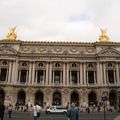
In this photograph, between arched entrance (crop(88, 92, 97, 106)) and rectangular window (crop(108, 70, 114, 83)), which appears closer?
arched entrance (crop(88, 92, 97, 106))

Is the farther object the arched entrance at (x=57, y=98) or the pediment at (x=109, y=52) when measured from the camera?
the pediment at (x=109, y=52)

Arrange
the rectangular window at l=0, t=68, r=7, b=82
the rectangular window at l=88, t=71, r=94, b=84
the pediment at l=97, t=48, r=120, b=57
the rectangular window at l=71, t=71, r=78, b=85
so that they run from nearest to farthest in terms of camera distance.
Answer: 1. the pediment at l=97, t=48, r=120, b=57
2. the rectangular window at l=0, t=68, r=7, b=82
3. the rectangular window at l=71, t=71, r=78, b=85
4. the rectangular window at l=88, t=71, r=94, b=84

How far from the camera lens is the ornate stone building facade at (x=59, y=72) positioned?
2464 inches

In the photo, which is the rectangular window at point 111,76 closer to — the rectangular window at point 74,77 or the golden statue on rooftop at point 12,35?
the rectangular window at point 74,77

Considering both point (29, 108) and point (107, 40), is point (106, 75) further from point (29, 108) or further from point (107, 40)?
point (29, 108)

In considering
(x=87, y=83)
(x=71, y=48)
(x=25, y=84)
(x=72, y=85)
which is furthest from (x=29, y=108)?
(x=71, y=48)

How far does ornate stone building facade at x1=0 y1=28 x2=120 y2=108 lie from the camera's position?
6259 cm

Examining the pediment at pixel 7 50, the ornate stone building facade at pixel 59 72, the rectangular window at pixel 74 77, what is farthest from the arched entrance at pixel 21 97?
the rectangular window at pixel 74 77

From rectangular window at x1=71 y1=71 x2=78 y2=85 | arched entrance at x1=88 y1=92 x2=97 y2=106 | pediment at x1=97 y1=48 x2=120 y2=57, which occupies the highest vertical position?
pediment at x1=97 y1=48 x2=120 y2=57

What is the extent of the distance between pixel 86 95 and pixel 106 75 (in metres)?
7.75

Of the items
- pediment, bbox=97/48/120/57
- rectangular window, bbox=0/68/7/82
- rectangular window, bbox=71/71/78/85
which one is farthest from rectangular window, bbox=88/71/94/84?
rectangular window, bbox=0/68/7/82

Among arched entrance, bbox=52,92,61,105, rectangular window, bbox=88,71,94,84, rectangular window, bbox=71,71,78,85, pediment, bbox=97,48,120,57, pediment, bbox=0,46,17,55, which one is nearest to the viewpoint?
arched entrance, bbox=52,92,61,105

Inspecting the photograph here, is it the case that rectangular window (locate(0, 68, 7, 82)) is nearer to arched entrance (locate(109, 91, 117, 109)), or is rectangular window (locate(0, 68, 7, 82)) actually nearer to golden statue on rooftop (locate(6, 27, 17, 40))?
golden statue on rooftop (locate(6, 27, 17, 40))

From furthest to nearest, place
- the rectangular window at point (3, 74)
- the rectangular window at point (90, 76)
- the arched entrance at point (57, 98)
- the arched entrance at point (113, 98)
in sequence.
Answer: the rectangular window at point (90, 76) < the rectangular window at point (3, 74) < the arched entrance at point (57, 98) < the arched entrance at point (113, 98)
